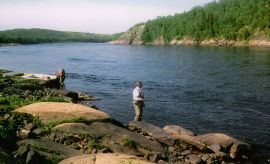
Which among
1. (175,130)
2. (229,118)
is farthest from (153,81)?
(175,130)

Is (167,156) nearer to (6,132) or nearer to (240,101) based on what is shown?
(6,132)

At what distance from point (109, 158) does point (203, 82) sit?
127 feet

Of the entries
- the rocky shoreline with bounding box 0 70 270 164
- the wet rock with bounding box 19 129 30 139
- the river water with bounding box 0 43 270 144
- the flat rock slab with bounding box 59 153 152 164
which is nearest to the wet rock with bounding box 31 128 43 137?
the rocky shoreline with bounding box 0 70 270 164

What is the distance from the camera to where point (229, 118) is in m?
30.2

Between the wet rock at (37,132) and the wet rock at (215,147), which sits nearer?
the wet rock at (37,132)

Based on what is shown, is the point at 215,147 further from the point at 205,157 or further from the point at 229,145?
the point at 205,157

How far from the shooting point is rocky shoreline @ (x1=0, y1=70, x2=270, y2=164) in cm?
1395

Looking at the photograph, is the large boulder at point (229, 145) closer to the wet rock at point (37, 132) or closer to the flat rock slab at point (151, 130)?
the flat rock slab at point (151, 130)

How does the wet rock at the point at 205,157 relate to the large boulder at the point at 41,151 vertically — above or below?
below

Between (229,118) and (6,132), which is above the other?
(6,132)

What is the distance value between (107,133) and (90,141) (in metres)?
1.47

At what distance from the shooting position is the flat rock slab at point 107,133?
17.9m

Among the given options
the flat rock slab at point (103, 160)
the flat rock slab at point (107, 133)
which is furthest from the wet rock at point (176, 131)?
the flat rock slab at point (103, 160)

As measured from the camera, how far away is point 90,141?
682 inches
